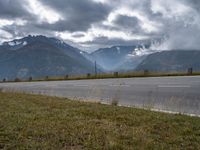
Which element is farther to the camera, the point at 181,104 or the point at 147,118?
the point at 181,104

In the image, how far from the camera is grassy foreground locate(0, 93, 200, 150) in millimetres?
5414

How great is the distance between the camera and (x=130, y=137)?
586cm

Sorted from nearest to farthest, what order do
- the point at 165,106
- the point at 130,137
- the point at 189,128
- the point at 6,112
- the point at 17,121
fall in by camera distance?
the point at 130,137, the point at 189,128, the point at 17,121, the point at 6,112, the point at 165,106

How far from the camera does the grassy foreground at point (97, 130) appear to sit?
5.41 meters

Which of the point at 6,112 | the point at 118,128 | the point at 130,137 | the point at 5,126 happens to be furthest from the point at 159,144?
the point at 6,112

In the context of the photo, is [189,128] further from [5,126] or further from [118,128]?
[5,126]

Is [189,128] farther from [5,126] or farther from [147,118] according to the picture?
[5,126]

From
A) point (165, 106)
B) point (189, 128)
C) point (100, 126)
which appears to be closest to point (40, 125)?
point (100, 126)

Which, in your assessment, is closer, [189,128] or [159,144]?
[159,144]

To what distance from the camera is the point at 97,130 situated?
6.31 meters

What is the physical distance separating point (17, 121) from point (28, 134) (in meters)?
1.26

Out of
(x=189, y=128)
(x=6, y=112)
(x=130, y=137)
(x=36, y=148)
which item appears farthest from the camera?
(x=6, y=112)

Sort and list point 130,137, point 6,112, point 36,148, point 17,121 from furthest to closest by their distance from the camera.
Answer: point 6,112 → point 17,121 → point 130,137 → point 36,148

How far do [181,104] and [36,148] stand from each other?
6780 mm
